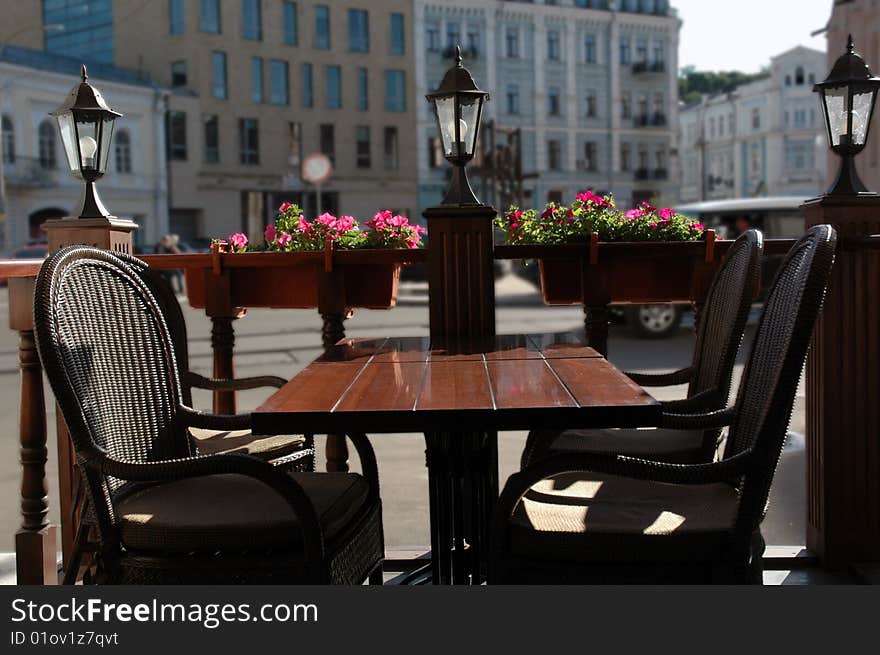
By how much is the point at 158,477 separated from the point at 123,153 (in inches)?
1293

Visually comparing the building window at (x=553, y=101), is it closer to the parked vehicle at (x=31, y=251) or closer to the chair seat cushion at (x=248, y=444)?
the parked vehicle at (x=31, y=251)

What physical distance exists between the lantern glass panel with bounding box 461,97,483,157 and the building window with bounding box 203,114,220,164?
3282 cm

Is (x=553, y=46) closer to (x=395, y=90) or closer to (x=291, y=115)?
(x=395, y=90)

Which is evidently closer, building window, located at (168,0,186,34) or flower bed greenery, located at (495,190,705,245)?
flower bed greenery, located at (495,190,705,245)

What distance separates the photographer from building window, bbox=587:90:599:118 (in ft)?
149

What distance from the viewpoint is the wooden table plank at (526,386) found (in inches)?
79.7

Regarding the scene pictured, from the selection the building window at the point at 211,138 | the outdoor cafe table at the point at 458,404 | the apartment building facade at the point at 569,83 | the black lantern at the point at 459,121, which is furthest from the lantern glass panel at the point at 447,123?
the apartment building facade at the point at 569,83

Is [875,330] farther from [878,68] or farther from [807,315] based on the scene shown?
[878,68]

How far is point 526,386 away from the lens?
7.30ft

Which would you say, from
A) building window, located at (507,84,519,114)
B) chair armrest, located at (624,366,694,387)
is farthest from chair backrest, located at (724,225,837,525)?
building window, located at (507,84,519,114)

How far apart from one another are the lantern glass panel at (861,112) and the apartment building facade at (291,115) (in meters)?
14.9

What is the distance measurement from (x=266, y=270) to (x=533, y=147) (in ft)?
136

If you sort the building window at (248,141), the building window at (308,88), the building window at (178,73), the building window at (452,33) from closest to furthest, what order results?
the building window at (178,73), the building window at (308,88), the building window at (248,141), the building window at (452,33)

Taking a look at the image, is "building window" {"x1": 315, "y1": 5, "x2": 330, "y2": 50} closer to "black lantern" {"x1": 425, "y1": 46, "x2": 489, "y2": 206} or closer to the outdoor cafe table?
"black lantern" {"x1": 425, "y1": 46, "x2": 489, "y2": 206}
